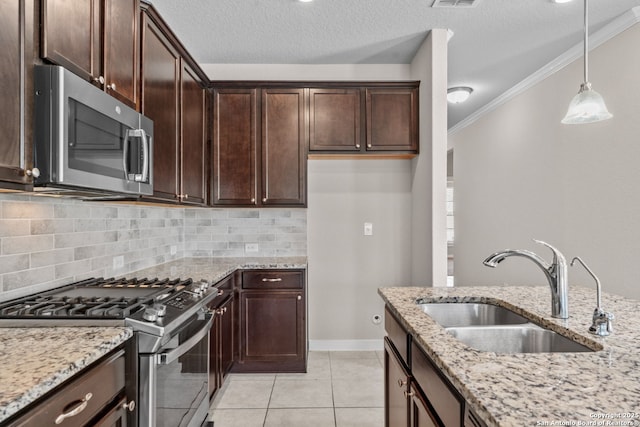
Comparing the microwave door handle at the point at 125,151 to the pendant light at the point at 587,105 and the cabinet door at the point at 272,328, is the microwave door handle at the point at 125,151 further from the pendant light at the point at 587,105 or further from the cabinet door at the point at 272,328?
the pendant light at the point at 587,105

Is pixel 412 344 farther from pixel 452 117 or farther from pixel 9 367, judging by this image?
pixel 452 117

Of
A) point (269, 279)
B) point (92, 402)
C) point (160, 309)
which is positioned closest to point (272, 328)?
point (269, 279)

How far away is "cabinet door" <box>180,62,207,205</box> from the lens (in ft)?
8.86

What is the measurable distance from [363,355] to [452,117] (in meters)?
3.64

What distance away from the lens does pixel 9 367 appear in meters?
1.01

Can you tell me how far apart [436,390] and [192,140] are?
250cm

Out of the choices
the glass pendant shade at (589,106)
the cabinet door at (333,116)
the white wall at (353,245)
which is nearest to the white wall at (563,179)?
the glass pendant shade at (589,106)

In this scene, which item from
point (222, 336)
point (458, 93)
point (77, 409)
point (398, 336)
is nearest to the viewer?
point (77, 409)

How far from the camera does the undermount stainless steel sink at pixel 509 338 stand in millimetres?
1378

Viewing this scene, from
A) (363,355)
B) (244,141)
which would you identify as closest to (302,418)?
(363,355)

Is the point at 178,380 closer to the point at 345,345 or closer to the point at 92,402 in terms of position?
the point at 92,402

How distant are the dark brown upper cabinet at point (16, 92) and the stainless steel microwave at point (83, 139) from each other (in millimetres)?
35

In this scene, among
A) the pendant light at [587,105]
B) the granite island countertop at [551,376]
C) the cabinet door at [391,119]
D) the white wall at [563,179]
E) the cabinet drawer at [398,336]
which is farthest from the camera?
the cabinet door at [391,119]

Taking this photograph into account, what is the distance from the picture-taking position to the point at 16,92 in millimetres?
1180
